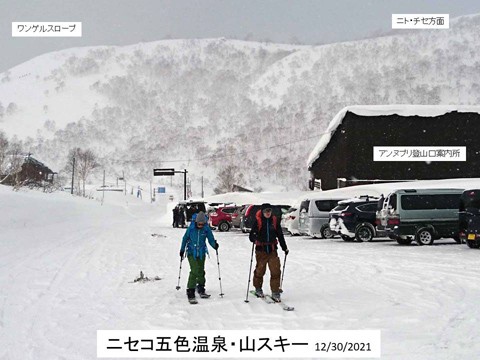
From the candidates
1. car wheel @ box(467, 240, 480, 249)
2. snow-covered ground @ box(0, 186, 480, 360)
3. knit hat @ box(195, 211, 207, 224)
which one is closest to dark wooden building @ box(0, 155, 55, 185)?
snow-covered ground @ box(0, 186, 480, 360)

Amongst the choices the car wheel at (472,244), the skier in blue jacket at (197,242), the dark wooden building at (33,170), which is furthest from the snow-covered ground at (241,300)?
the dark wooden building at (33,170)

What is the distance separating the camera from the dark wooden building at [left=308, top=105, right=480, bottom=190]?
176 ft

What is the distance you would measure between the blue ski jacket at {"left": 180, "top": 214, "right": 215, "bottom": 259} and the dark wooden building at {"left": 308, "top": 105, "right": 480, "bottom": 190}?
44.5m

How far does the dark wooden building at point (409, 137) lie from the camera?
5362cm

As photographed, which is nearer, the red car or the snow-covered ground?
the snow-covered ground

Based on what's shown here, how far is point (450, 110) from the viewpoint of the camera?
2130 inches

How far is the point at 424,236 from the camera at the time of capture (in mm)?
21969

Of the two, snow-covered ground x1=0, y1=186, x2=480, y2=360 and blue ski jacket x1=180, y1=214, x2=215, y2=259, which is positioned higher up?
blue ski jacket x1=180, y1=214, x2=215, y2=259

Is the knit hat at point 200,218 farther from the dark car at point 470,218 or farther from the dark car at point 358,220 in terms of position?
the dark car at point 358,220

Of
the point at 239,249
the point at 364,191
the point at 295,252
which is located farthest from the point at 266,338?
the point at 364,191

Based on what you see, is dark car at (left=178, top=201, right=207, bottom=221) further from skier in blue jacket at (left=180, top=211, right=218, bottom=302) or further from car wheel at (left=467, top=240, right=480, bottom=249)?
skier in blue jacket at (left=180, top=211, right=218, bottom=302)

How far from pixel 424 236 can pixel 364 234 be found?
3.37 metres

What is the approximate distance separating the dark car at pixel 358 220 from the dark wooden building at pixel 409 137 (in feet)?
95.2
